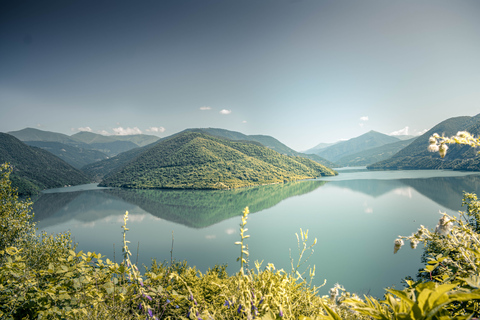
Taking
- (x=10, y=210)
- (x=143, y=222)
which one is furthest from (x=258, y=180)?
(x=10, y=210)

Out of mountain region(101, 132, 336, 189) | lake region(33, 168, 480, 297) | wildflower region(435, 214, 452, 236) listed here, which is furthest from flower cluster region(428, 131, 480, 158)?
mountain region(101, 132, 336, 189)

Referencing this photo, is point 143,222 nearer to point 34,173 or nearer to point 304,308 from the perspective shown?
point 304,308

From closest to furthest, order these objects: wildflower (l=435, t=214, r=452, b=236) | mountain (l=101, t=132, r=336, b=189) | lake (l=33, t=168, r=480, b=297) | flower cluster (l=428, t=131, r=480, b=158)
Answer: flower cluster (l=428, t=131, r=480, b=158) < wildflower (l=435, t=214, r=452, b=236) < lake (l=33, t=168, r=480, b=297) < mountain (l=101, t=132, r=336, b=189)

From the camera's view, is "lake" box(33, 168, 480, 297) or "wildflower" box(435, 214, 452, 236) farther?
"lake" box(33, 168, 480, 297)

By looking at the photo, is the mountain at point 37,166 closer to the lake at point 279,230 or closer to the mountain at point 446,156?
the lake at point 279,230

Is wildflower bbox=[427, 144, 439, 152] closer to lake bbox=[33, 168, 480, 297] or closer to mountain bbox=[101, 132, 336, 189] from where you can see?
lake bbox=[33, 168, 480, 297]

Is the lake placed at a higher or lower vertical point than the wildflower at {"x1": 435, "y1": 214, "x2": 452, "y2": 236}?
lower

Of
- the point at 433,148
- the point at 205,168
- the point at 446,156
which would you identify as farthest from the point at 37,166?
the point at 446,156
